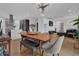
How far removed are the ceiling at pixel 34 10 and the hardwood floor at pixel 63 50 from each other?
0.32 metres

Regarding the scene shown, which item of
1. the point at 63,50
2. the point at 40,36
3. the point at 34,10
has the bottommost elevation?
the point at 63,50

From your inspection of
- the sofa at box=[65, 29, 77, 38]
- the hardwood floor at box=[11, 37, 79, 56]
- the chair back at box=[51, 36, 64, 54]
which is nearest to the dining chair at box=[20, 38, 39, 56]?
the hardwood floor at box=[11, 37, 79, 56]

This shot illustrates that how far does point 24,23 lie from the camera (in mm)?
2021

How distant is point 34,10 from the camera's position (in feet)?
6.64

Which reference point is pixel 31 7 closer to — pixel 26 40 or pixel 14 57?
pixel 26 40

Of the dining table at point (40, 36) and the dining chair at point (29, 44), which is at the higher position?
the dining table at point (40, 36)

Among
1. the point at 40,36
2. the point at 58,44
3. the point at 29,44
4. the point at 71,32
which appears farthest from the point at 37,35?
the point at 71,32

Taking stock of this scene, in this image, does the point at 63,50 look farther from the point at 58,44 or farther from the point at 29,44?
the point at 29,44

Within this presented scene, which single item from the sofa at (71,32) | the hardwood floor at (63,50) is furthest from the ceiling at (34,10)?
→ the hardwood floor at (63,50)

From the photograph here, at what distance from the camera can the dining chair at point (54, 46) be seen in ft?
6.63

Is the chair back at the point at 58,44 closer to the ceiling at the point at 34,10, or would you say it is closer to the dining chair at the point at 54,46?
the dining chair at the point at 54,46

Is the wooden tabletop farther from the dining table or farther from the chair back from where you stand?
the chair back

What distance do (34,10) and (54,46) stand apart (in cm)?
52

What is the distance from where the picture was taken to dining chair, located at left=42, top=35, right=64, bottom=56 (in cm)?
202
